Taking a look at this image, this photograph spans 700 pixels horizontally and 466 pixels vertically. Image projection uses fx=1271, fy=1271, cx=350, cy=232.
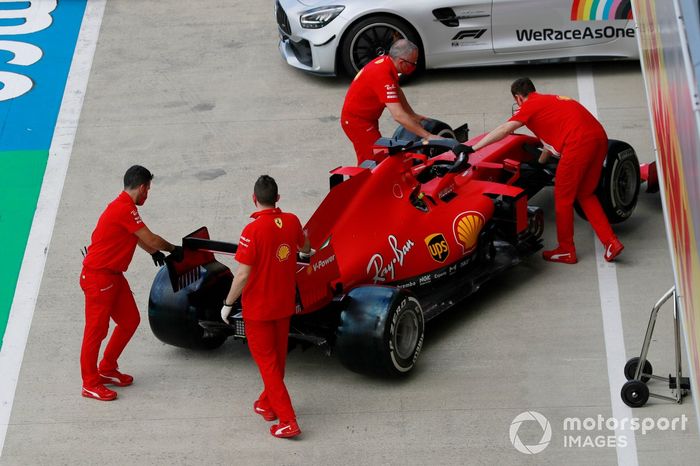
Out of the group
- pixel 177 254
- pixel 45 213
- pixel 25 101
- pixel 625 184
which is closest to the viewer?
pixel 177 254

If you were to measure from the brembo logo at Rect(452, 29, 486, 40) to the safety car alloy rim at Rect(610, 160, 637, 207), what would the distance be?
3.04 metres

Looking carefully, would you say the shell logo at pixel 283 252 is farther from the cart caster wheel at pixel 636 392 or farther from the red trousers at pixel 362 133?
the red trousers at pixel 362 133

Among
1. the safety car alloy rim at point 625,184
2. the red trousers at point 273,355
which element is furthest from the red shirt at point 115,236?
the safety car alloy rim at point 625,184

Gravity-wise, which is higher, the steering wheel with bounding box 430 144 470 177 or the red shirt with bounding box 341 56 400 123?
the red shirt with bounding box 341 56 400 123

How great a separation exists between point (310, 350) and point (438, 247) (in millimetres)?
1239

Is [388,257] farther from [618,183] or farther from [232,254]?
[618,183]

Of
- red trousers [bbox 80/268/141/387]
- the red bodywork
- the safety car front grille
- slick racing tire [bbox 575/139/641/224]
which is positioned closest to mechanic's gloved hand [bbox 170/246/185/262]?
red trousers [bbox 80/268/141/387]

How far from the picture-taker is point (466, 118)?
508 inches

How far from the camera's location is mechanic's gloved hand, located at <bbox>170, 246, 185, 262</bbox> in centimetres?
891

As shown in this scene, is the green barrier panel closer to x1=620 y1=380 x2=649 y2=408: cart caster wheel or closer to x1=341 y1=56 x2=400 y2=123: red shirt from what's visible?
x1=341 y1=56 x2=400 y2=123: red shirt

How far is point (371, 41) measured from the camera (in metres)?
13.6

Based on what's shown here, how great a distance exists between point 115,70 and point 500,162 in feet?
17.9

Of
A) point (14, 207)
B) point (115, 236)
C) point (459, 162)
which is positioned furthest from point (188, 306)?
point (14, 207)

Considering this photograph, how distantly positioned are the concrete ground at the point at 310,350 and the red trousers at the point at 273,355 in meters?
0.26
